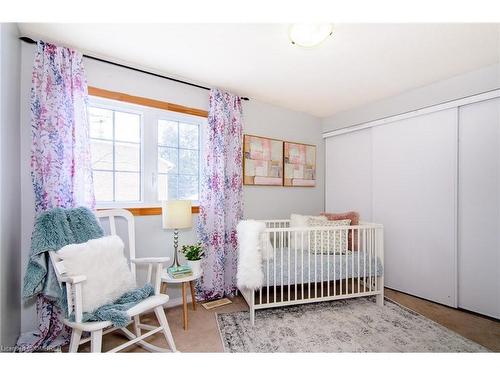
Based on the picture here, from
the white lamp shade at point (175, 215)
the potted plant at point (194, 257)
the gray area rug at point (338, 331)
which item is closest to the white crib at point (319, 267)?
the gray area rug at point (338, 331)

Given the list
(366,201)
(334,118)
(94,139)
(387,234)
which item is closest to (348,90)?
(334,118)

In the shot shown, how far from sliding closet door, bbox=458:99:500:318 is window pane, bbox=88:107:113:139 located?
133 inches

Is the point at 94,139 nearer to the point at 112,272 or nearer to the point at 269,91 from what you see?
the point at 112,272

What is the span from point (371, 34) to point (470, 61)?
113 cm

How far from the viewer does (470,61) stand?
2.02 meters

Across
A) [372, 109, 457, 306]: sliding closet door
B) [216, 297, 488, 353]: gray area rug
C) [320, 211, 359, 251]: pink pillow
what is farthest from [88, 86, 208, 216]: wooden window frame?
[372, 109, 457, 306]: sliding closet door

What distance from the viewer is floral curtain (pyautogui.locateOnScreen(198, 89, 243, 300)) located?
8.13 ft

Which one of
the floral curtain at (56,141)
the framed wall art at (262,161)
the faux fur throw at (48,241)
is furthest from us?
the framed wall art at (262,161)

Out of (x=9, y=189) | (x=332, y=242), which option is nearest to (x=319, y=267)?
(x=332, y=242)

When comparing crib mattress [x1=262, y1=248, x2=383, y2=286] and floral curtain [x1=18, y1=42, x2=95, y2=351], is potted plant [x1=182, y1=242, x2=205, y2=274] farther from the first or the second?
floral curtain [x1=18, y1=42, x2=95, y2=351]

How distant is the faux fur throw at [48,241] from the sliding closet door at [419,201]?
310 cm

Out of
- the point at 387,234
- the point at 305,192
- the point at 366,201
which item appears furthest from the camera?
the point at 305,192

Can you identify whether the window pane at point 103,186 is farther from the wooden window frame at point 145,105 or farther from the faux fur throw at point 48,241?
the faux fur throw at point 48,241

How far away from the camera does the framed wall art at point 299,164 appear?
3.22 metres
